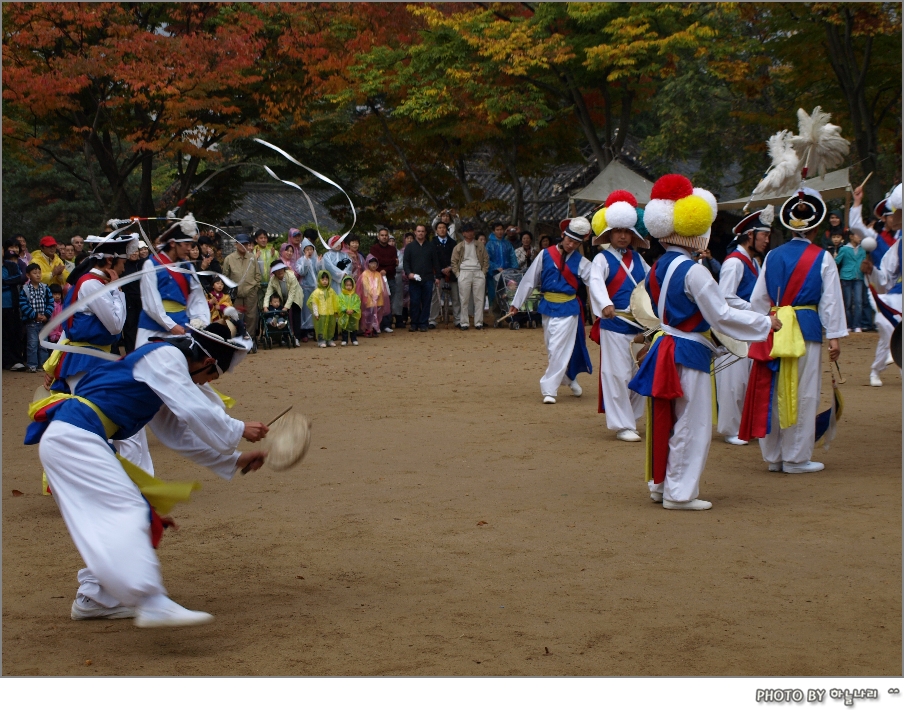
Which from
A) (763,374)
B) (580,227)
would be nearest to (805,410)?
(763,374)

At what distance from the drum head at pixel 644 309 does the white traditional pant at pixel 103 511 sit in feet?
12.6

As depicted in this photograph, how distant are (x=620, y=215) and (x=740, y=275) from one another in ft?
3.56

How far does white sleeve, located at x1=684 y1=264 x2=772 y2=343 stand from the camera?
6.35 metres

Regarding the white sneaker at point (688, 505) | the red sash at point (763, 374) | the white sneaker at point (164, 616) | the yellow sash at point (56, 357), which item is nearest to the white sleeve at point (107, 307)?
the yellow sash at point (56, 357)

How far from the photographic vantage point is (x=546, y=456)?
8336mm

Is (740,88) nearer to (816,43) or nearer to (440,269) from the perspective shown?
(816,43)

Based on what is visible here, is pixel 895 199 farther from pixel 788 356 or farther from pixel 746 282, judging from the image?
pixel 746 282

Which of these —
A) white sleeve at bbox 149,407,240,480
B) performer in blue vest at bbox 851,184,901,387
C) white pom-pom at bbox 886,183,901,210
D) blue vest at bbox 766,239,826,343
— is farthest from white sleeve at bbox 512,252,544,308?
white sleeve at bbox 149,407,240,480

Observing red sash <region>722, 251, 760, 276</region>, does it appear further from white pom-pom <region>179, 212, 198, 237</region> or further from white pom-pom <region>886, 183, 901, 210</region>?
white pom-pom <region>179, 212, 198, 237</region>

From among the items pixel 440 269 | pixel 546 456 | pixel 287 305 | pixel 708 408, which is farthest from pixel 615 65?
pixel 708 408

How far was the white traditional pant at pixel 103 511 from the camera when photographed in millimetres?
4141

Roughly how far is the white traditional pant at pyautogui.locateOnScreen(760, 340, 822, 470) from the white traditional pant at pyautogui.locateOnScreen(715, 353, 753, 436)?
→ 1.22 m

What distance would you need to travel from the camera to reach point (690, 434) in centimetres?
650

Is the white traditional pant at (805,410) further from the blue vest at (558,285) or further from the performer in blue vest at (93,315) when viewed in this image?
the performer in blue vest at (93,315)
